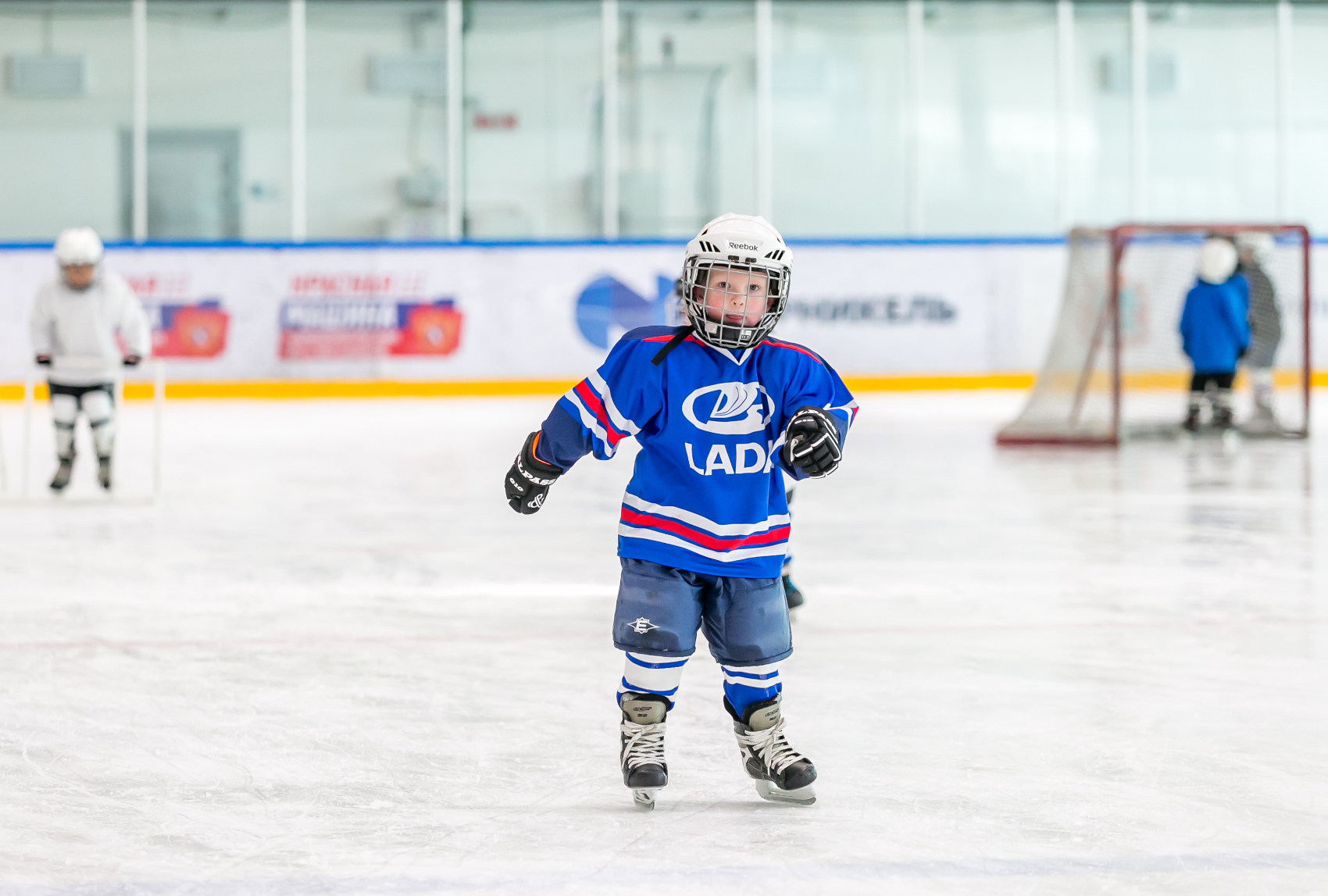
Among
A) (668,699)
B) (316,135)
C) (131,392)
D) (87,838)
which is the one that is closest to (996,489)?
(668,699)

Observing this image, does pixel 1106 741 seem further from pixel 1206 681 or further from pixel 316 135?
pixel 316 135

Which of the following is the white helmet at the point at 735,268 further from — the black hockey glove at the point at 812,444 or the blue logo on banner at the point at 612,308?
the blue logo on banner at the point at 612,308

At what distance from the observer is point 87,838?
8.54 feet

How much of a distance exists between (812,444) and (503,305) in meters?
12.4

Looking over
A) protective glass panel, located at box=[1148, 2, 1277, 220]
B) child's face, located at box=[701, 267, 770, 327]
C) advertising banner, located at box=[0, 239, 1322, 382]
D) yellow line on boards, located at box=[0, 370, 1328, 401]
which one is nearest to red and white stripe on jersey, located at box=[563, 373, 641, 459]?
child's face, located at box=[701, 267, 770, 327]

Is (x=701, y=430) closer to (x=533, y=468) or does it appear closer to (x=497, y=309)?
(x=533, y=468)

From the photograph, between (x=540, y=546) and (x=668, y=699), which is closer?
(x=668, y=699)

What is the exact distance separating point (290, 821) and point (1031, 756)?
4.33ft

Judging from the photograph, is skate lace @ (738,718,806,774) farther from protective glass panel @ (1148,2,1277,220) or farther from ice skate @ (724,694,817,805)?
protective glass panel @ (1148,2,1277,220)

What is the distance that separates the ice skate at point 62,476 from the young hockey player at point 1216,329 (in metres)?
6.66

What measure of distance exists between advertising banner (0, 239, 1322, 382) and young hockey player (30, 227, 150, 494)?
6.57 metres

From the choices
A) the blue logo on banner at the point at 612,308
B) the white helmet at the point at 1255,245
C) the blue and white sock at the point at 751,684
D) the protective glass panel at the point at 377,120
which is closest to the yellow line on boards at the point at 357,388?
the blue logo on banner at the point at 612,308

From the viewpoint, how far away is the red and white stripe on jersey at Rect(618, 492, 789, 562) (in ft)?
9.03

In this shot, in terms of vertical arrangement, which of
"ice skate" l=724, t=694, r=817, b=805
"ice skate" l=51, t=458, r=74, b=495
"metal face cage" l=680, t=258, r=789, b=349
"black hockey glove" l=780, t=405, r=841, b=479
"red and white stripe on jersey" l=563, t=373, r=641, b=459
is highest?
"metal face cage" l=680, t=258, r=789, b=349
